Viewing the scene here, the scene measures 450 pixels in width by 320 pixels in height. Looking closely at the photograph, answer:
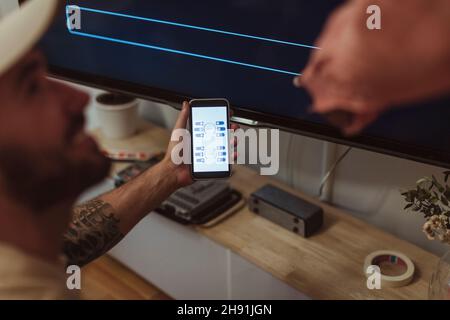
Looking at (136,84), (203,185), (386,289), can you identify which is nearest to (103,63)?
(136,84)

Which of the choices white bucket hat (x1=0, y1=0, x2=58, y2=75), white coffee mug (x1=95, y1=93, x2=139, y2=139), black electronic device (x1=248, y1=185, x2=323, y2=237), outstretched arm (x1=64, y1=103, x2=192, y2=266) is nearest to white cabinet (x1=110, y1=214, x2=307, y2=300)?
black electronic device (x1=248, y1=185, x2=323, y2=237)

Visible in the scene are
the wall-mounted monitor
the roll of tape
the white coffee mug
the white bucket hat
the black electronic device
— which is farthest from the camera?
the white coffee mug

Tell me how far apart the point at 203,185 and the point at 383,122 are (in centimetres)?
78

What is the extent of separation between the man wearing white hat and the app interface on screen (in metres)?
0.30

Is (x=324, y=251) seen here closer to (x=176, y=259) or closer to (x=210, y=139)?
(x=176, y=259)

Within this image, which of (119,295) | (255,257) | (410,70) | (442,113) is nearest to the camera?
(410,70)

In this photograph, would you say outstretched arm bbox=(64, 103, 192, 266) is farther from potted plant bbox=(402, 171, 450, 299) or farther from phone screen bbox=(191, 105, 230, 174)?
potted plant bbox=(402, 171, 450, 299)

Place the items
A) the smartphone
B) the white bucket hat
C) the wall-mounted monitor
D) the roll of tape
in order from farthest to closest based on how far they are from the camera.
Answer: the roll of tape
the wall-mounted monitor
the smartphone
the white bucket hat

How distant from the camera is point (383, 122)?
1.08m

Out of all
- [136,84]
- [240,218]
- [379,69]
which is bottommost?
[240,218]

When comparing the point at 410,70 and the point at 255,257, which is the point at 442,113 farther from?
the point at 255,257

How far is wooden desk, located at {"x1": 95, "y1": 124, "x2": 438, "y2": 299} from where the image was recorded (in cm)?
142

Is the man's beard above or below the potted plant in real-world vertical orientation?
above
